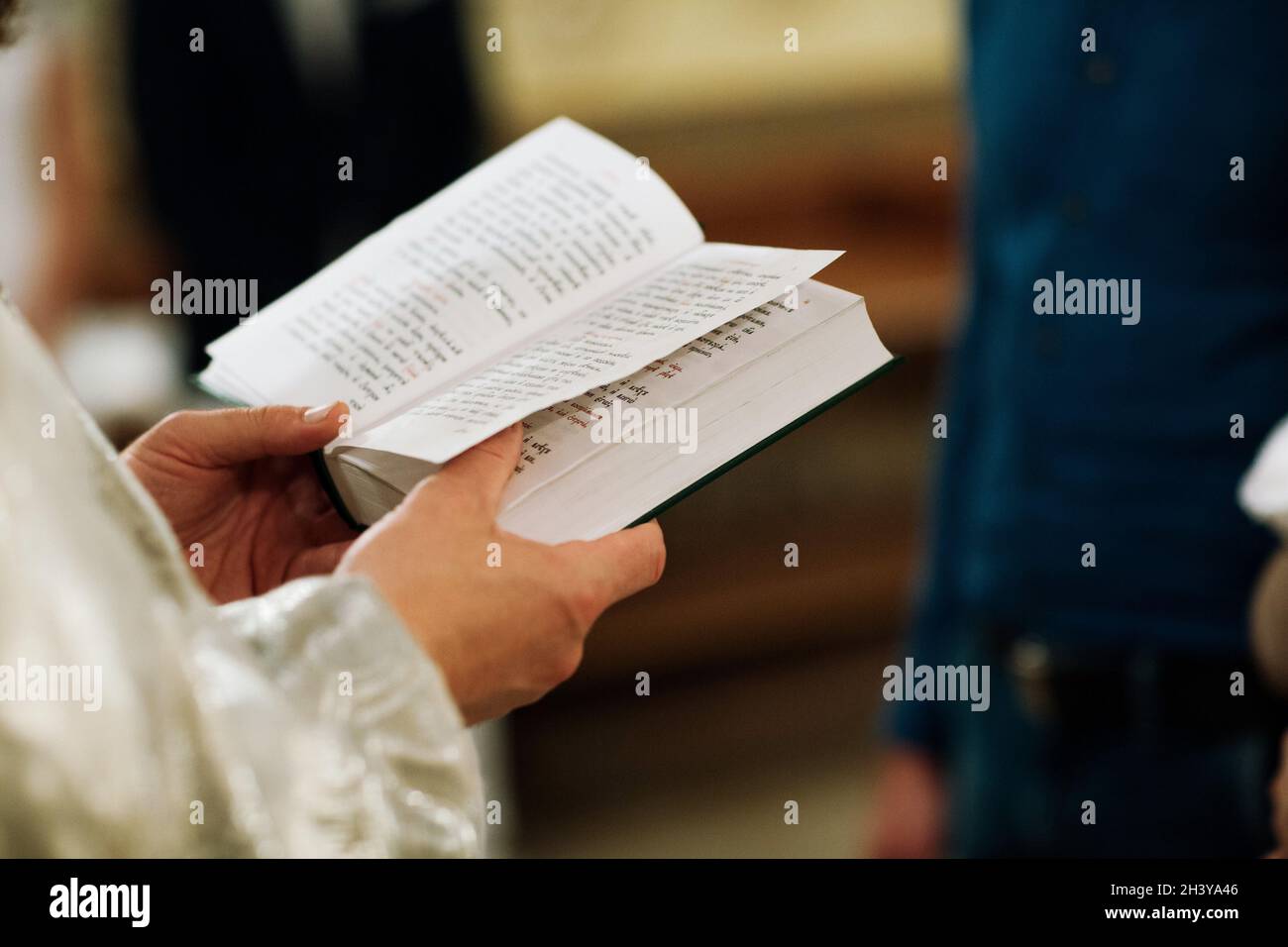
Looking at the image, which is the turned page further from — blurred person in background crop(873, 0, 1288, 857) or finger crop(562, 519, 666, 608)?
blurred person in background crop(873, 0, 1288, 857)

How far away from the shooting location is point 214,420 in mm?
759

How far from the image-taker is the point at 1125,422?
1.16 metres

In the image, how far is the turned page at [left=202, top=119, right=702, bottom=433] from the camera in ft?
2.52

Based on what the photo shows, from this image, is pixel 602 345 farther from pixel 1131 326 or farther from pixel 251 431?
pixel 1131 326

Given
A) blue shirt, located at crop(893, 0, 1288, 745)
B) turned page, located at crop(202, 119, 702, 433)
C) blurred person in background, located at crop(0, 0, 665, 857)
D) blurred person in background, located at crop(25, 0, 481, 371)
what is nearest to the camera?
blurred person in background, located at crop(0, 0, 665, 857)

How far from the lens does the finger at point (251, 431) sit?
720 millimetres

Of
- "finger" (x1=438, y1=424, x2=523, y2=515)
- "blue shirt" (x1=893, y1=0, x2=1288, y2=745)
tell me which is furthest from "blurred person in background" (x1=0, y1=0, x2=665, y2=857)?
"blue shirt" (x1=893, y1=0, x2=1288, y2=745)

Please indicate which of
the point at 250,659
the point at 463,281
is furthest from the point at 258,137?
the point at 250,659

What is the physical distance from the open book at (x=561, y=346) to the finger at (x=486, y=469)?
1cm

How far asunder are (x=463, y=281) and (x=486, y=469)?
0.59 ft

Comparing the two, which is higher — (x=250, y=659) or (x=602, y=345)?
(x=602, y=345)

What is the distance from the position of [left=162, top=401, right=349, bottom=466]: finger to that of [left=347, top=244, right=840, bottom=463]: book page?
0.02 m

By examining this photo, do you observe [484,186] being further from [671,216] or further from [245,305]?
[245,305]
